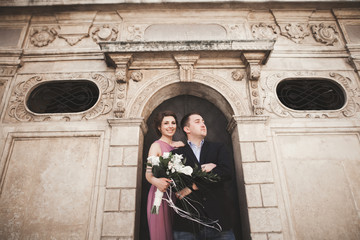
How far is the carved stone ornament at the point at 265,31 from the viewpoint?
520 cm

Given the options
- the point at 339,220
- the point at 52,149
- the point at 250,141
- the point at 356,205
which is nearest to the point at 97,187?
the point at 52,149

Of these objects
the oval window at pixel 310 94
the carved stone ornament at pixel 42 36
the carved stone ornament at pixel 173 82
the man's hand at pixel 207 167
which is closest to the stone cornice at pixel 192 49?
the carved stone ornament at pixel 173 82

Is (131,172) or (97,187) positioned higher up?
(131,172)

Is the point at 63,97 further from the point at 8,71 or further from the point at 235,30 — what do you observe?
the point at 235,30

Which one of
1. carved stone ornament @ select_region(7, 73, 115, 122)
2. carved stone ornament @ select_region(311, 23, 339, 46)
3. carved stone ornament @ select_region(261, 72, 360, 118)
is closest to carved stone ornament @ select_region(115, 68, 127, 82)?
carved stone ornament @ select_region(7, 73, 115, 122)

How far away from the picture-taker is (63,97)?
4.74 meters

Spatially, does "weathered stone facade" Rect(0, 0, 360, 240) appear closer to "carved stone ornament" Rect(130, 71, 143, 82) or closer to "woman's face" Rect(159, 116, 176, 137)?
"carved stone ornament" Rect(130, 71, 143, 82)

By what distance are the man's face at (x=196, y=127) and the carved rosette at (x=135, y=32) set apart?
2946 mm

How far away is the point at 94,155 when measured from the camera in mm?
4125

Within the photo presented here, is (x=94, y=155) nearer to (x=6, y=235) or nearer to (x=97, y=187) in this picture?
(x=97, y=187)

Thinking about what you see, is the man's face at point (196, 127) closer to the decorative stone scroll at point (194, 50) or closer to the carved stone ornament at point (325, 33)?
the decorative stone scroll at point (194, 50)

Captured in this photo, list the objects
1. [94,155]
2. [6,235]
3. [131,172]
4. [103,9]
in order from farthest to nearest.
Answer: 1. [103,9]
2. [94,155]
3. [131,172]
4. [6,235]

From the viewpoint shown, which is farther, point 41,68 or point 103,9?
point 103,9

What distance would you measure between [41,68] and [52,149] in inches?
83.5
